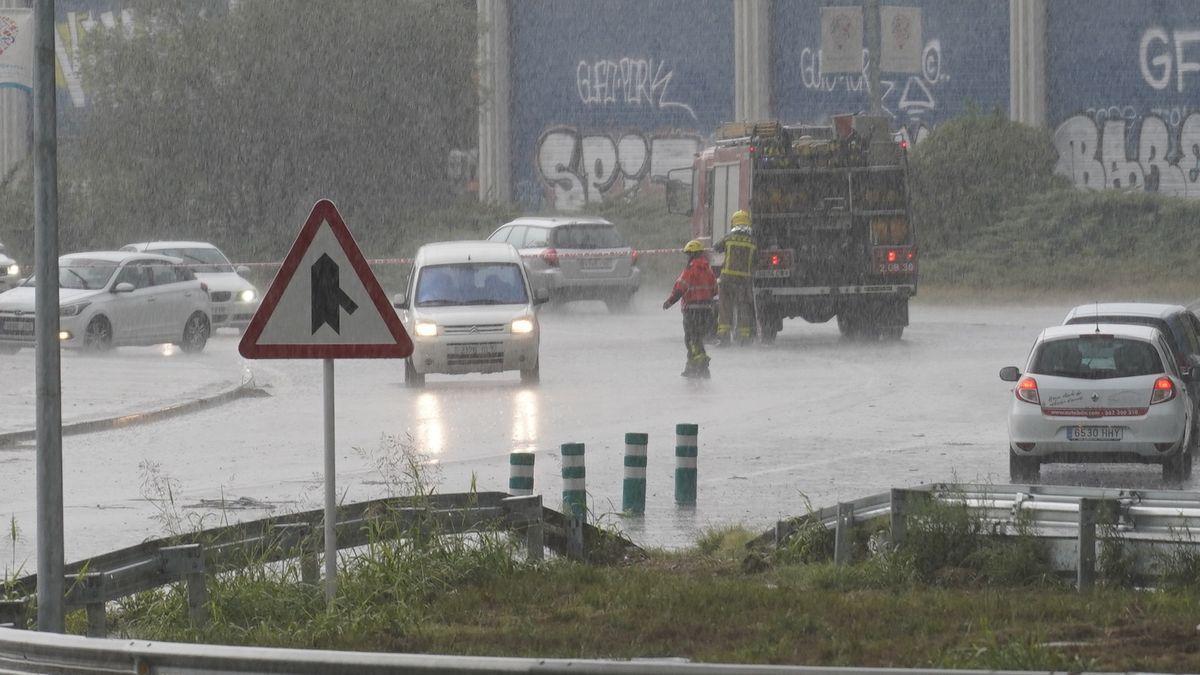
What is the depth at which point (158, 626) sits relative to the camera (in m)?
8.81

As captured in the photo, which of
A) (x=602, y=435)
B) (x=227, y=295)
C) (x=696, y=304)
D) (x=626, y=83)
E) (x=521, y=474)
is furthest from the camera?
(x=626, y=83)

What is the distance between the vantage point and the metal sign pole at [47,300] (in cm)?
843

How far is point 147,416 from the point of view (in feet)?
66.2

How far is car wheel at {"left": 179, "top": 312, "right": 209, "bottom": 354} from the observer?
29219 mm

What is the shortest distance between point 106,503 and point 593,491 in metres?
3.36

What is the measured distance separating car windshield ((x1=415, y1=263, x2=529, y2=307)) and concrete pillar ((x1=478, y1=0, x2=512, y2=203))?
110 feet

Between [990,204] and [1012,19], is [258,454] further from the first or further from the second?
[1012,19]

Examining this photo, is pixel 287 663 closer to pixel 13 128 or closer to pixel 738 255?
pixel 738 255

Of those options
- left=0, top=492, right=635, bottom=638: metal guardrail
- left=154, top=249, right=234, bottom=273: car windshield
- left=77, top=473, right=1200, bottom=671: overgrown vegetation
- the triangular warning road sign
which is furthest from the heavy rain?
left=0, top=492, right=635, bottom=638: metal guardrail

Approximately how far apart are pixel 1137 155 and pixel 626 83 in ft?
47.1

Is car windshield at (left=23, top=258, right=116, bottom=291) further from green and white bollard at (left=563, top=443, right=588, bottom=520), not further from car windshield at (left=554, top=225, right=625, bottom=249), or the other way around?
green and white bollard at (left=563, top=443, right=588, bottom=520)

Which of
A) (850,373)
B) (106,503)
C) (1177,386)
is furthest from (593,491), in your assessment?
(850,373)

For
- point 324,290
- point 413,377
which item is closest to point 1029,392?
point 324,290

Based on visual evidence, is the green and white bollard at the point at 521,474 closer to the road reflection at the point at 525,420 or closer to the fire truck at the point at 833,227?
the road reflection at the point at 525,420
